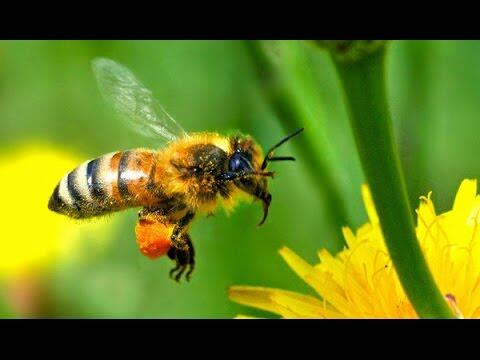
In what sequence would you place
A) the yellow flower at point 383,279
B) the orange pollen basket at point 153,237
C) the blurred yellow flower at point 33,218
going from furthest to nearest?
the blurred yellow flower at point 33,218, the orange pollen basket at point 153,237, the yellow flower at point 383,279

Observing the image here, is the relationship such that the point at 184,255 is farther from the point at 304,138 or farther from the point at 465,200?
the point at 465,200

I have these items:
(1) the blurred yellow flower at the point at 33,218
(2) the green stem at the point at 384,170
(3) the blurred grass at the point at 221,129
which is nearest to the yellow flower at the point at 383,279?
(2) the green stem at the point at 384,170

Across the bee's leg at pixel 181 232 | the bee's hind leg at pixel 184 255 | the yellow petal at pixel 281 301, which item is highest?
the bee's leg at pixel 181 232

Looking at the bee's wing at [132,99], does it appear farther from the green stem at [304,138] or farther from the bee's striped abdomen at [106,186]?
the green stem at [304,138]

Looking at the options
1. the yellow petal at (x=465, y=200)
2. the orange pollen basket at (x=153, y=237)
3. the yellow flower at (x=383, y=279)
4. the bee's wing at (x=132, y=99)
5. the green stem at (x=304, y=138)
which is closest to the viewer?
the yellow flower at (x=383, y=279)

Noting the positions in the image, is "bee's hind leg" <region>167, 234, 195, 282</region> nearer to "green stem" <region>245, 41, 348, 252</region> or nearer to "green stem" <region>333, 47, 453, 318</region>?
"green stem" <region>245, 41, 348, 252</region>

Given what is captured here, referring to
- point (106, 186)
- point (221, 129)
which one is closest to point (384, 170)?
point (106, 186)
